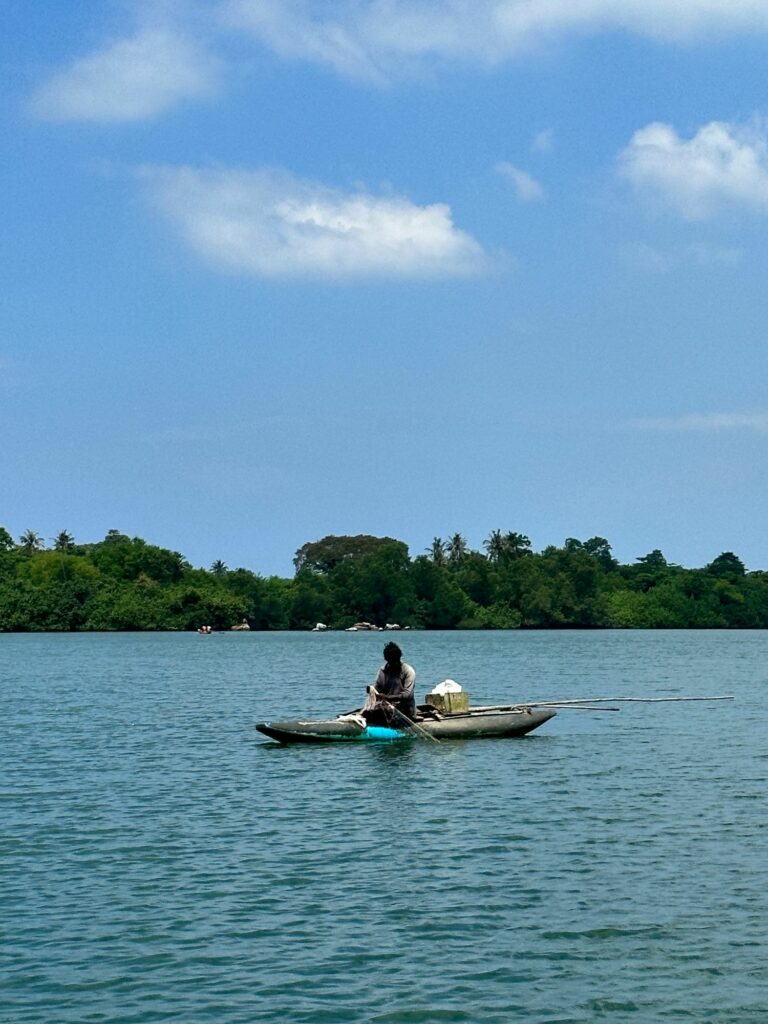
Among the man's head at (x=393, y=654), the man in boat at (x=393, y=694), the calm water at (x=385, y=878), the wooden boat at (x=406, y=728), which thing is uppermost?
the man's head at (x=393, y=654)

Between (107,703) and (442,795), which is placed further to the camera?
(107,703)

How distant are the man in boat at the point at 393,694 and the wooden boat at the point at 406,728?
26 centimetres

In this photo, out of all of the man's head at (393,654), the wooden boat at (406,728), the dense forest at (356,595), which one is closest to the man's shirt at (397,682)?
the man's head at (393,654)

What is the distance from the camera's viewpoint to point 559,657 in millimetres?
100188

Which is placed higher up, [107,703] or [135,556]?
[135,556]

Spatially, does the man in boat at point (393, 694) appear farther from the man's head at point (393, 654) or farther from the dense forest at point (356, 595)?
the dense forest at point (356, 595)

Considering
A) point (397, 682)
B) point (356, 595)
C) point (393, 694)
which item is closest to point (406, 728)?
point (393, 694)

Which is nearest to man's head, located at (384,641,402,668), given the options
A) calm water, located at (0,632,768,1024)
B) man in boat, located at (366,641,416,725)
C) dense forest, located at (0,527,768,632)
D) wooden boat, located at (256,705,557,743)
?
man in boat, located at (366,641,416,725)

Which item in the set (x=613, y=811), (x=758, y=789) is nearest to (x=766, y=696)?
(x=758, y=789)

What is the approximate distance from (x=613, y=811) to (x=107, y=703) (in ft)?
108

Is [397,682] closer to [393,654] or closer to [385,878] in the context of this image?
[393,654]

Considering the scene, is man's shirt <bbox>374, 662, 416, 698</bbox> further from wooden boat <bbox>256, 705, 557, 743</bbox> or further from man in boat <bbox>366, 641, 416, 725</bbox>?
wooden boat <bbox>256, 705, 557, 743</bbox>

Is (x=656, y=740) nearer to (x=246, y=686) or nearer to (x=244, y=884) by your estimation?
(x=244, y=884)

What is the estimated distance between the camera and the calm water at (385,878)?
12.6 m
